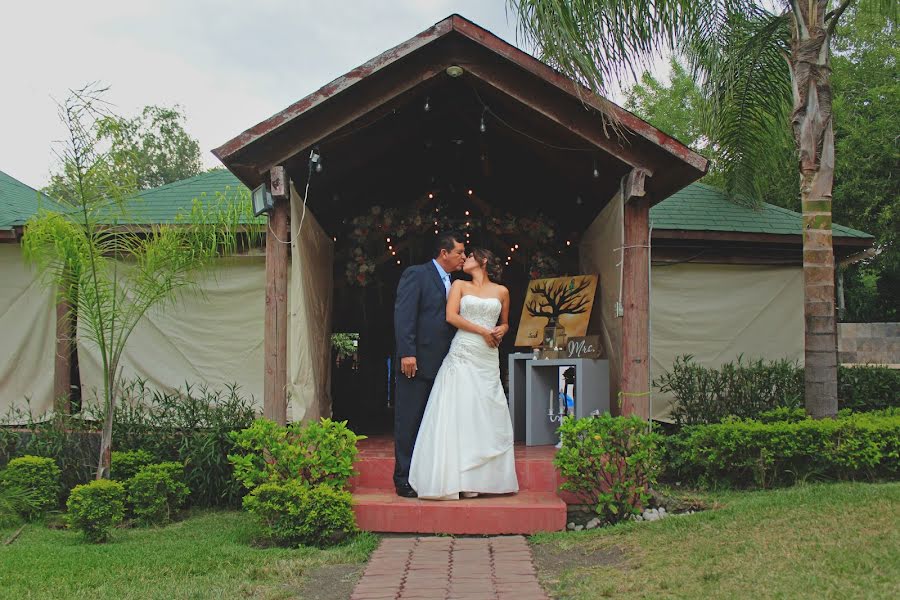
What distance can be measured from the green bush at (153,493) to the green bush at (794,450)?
4.94 meters

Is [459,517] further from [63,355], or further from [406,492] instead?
[63,355]

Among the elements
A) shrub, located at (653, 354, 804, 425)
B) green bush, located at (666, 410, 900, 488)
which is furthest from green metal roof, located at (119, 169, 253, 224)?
green bush, located at (666, 410, 900, 488)

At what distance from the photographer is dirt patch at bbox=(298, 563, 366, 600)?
4.90 m

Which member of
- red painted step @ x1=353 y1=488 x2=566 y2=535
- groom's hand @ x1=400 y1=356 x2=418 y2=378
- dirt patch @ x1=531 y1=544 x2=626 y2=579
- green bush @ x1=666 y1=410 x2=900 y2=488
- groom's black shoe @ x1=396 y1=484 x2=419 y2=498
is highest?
groom's hand @ x1=400 y1=356 x2=418 y2=378

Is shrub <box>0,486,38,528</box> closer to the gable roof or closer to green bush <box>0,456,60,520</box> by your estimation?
green bush <box>0,456,60,520</box>

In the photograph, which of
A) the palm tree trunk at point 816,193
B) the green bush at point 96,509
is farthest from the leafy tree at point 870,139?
the green bush at point 96,509

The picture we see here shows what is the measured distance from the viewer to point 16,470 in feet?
26.0

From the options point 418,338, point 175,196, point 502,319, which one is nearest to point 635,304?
point 502,319

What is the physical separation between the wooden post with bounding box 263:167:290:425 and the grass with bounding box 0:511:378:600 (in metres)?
1.10

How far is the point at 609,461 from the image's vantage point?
6602mm

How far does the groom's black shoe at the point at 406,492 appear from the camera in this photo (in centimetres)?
667

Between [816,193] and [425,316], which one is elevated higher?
[816,193]

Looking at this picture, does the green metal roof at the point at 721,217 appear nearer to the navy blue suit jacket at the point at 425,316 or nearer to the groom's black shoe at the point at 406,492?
the navy blue suit jacket at the point at 425,316

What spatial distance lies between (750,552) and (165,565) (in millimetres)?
3928
